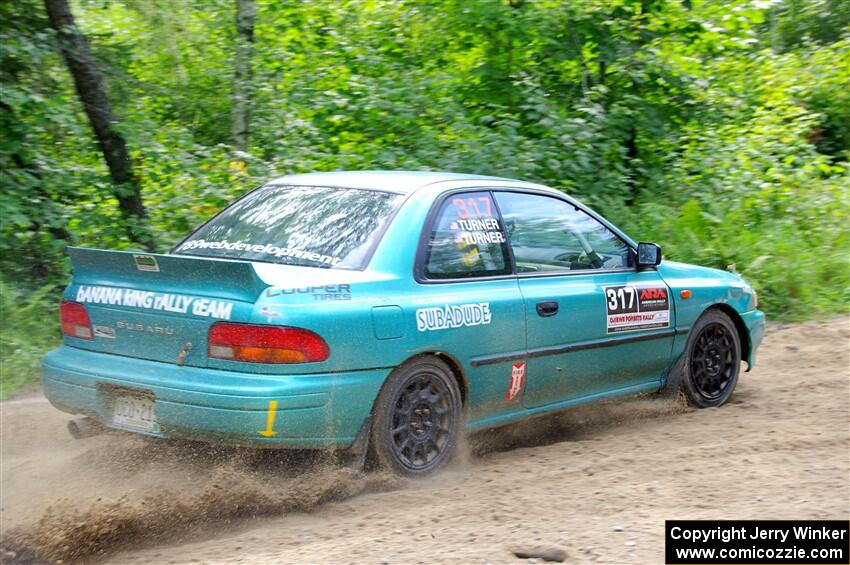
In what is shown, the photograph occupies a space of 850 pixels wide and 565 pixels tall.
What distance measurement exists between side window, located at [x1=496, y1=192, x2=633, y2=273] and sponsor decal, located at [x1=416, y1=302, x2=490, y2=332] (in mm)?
506

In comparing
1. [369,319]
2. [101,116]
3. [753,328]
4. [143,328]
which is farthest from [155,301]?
[101,116]

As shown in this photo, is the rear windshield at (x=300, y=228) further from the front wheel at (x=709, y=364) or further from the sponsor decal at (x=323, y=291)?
the front wheel at (x=709, y=364)

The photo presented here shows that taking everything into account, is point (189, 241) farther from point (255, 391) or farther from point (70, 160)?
point (70, 160)

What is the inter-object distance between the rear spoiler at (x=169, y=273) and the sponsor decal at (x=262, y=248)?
0.47 metres

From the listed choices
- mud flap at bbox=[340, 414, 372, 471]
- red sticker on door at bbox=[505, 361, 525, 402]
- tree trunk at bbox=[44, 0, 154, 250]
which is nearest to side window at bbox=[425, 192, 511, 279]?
red sticker on door at bbox=[505, 361, 525, 402]

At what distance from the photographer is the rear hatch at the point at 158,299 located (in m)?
4.49

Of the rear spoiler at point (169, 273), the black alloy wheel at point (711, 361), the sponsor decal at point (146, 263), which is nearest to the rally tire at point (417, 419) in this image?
the rear spoiler at point (169, 273)

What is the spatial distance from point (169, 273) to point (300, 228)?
80 cm

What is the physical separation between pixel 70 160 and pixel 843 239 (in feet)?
26.0

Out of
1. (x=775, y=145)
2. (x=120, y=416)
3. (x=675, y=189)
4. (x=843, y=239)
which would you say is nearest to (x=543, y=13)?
(x=675, y=189)

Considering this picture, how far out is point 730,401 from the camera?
707 centimetres

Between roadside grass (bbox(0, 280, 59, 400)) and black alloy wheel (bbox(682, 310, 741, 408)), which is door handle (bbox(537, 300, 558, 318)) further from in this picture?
roadside grass (bbox(0, 280, 59, 400))

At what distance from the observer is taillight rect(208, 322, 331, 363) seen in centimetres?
439

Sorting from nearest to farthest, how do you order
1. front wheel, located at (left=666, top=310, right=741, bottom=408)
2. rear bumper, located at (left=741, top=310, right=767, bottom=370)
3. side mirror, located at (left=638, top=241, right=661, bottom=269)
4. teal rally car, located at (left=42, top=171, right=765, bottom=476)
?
teal rally car, located at (left=42, top=171, right=765, bottom=476), side mirror, located at (left=638, top=241, right=661, bottom=269), front wheel, located at (left=666, top=310, right=741, bottom=408), rear bumper, located at (left=741, top=310, right=767, bottom=370)
